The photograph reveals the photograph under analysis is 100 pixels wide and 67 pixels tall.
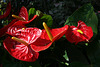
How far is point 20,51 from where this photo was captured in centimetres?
38

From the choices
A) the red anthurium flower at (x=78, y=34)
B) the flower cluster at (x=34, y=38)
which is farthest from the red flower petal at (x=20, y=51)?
the red anthurium flower at (x=78, y=34)

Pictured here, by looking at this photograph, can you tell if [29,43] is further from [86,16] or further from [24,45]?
[86,16]

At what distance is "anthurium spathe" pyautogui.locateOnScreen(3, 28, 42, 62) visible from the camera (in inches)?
14.3

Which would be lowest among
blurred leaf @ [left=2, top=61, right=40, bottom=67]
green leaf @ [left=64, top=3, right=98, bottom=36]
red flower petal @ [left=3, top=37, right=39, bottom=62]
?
blurred leaf @ [left=2, top=61, right=40, bottom=67]

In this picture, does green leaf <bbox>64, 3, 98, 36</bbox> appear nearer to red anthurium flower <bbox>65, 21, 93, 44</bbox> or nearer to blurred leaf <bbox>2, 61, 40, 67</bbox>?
red anthurium flower <bbox>65, 21, 93, 44</bbox>

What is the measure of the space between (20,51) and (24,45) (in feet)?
0.09

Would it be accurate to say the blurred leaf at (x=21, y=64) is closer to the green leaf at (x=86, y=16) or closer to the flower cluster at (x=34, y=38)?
the flower cluster at (x=34, y=38)

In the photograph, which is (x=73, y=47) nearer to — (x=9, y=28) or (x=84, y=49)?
(x=84, y=49)

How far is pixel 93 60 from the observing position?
46 centimetres

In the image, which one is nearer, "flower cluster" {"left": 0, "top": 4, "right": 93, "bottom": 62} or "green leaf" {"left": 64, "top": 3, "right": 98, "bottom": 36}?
"flower cluster" {"left": 0, "top": 4, "right": 93, "bottom": 62}

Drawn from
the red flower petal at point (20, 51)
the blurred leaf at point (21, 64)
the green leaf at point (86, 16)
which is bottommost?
the blurred leaf at point (21, 64)

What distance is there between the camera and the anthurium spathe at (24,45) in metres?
0.36

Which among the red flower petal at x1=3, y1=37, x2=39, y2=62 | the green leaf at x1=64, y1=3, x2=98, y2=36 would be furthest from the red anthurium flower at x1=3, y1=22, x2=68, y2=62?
the green leaf at x1=64, y1=3, x2=98, y2=36

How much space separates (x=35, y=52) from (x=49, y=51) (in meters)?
0.10
